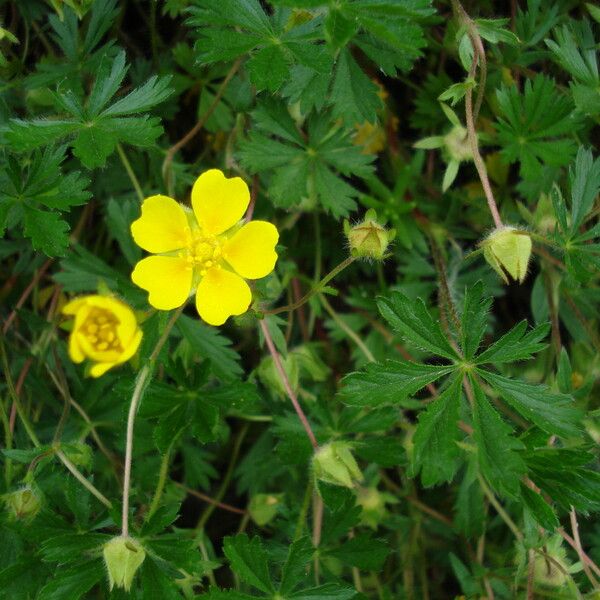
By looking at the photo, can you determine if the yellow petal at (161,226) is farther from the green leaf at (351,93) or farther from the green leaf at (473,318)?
the green leaf at (473,318)

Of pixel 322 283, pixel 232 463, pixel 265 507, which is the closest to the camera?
pixel 322 283

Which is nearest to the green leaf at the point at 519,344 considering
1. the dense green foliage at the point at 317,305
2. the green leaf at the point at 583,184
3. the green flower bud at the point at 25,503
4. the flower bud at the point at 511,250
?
the dense green foliage at the point at 317,305

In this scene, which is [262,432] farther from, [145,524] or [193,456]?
[145,524]

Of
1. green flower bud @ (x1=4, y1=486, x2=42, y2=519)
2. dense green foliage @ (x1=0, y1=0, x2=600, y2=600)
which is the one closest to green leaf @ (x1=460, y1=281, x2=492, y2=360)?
dense green foliage @ (x1=0, y1=0, x2=600, y2=600)

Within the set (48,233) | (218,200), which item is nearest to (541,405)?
(218,200)

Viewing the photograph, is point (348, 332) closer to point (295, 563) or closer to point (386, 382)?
point (386, 382)

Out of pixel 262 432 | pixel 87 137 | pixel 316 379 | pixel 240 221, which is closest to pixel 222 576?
pixel 262 432
